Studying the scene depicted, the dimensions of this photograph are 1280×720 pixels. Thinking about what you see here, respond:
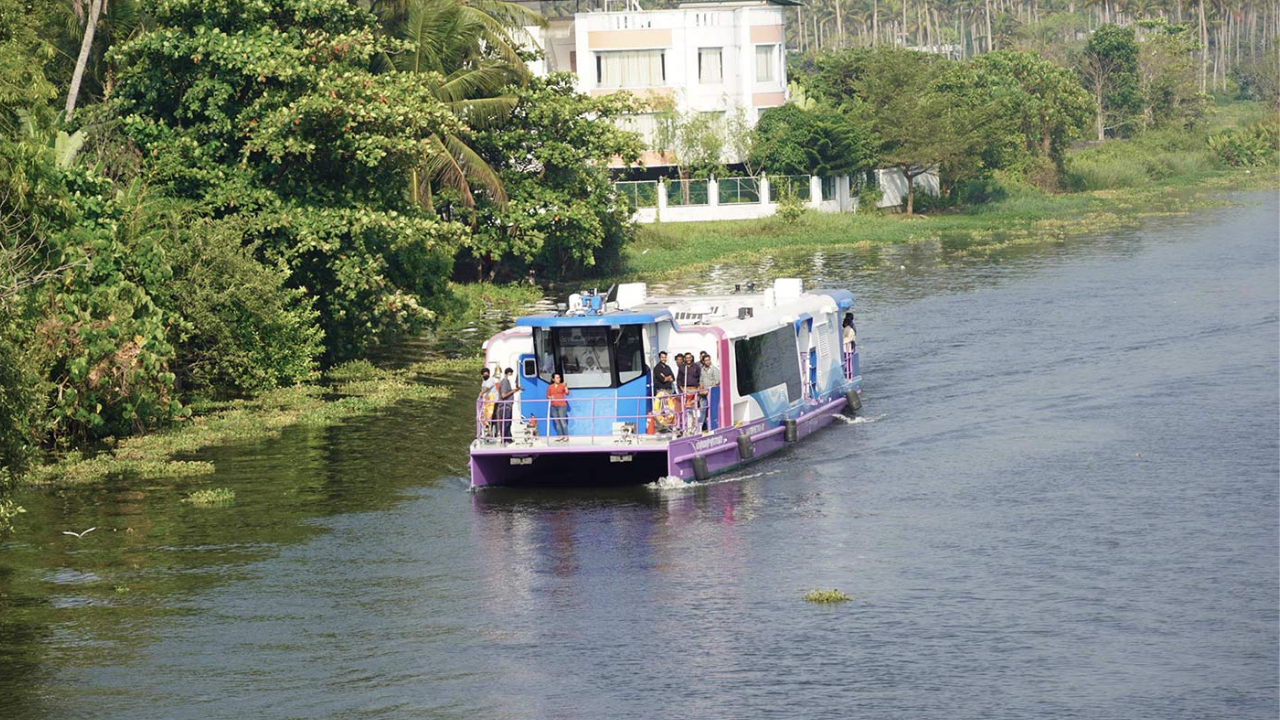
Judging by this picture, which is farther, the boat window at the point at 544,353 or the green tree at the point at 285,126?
the green tree at the point at 285,126

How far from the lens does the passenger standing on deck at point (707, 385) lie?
30422mm

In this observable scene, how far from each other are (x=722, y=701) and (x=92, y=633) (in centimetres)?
850

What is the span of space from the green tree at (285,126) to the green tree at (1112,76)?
304 feet

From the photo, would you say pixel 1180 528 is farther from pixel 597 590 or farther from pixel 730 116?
pixel 730 116

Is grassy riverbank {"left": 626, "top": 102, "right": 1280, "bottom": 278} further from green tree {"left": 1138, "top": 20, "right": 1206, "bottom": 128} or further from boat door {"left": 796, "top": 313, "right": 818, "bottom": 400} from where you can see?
boat door {"left": 796, "top": 313, "right": 818, "bottom": 400}

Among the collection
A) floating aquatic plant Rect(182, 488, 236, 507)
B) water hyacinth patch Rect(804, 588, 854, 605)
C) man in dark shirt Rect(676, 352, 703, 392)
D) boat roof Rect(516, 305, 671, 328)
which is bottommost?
water hyacinth patch Rect(804, 588, 854, 605)

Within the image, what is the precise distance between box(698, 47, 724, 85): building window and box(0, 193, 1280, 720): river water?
181 ft

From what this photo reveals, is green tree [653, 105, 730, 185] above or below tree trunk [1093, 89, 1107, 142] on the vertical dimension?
below

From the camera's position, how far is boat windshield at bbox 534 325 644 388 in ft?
99.5

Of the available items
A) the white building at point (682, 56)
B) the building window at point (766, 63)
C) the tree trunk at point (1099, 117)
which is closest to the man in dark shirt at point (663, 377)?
the white building at point (682, 56)

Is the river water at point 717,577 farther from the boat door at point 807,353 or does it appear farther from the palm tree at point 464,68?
the palm tree at point 464,68

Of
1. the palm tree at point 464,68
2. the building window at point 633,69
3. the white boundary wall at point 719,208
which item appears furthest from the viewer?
the building window at point 633,69

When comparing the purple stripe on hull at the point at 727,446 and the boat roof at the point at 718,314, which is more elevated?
the boat roof at the point at 718,314

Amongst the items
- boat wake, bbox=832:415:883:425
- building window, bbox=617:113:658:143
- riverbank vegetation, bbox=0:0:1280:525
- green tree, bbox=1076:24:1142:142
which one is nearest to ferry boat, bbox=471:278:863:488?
boat wake, bbox=832:415:883:425
